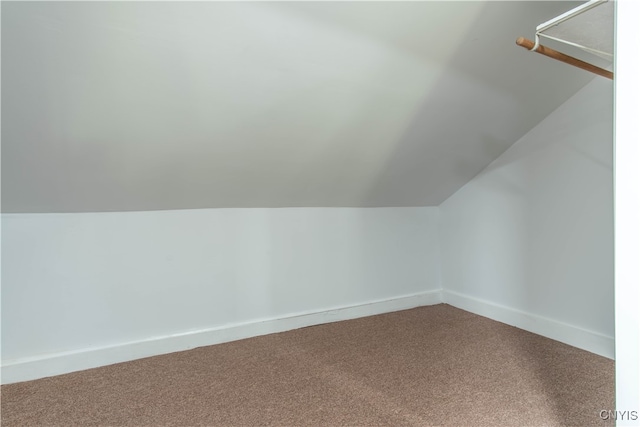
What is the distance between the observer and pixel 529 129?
2.33 meters

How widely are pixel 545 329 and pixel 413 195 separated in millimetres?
1261

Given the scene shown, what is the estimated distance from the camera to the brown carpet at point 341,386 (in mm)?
1403

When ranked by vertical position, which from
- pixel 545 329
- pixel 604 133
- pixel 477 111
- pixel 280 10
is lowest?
pixel 545 329

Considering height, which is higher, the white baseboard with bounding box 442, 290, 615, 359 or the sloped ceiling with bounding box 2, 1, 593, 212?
the sloped ceiling with bounding box 2, 1, 593, 212

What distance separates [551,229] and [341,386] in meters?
1.64

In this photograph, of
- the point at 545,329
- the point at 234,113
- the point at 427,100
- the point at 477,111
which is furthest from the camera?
the point at 545,329

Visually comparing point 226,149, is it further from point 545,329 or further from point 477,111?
point 545,329

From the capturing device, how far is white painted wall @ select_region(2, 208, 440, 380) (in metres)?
1.79

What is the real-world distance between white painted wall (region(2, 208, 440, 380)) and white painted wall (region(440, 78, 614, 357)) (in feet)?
1.96

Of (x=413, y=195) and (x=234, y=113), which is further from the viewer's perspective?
(x=413, y=195)

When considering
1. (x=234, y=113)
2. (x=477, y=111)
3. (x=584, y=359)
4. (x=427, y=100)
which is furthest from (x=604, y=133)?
(x=234, y=113)
